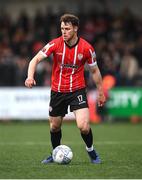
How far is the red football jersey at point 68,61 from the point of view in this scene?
10727mm

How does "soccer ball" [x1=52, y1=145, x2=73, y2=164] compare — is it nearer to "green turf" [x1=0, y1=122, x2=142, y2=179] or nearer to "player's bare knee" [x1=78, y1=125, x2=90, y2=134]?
"green turf" [x1=0, y1=122, x2=142, y2=179]

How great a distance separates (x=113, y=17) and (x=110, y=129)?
7.93m

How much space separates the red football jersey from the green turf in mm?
1250

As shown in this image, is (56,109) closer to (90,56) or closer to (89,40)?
(90,56)

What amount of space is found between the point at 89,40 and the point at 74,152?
39.9 ft

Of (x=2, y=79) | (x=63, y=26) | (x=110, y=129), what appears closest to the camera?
(x=63, y=26)

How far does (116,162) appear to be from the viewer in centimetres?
1105

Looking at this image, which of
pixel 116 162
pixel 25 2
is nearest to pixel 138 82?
pixel 25 2

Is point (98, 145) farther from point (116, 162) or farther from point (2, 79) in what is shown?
point (2, 79)

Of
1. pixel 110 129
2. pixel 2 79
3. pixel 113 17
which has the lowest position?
pixel 110 129

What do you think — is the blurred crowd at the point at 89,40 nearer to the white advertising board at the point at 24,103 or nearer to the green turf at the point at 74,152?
the white advertising board at the point at 24,103

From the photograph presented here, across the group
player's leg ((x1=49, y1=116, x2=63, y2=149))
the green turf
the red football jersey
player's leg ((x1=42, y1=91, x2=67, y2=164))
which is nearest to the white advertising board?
the green turf

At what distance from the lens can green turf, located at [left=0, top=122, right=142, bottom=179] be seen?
376 inches

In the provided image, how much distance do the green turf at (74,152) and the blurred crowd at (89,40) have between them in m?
1.74
